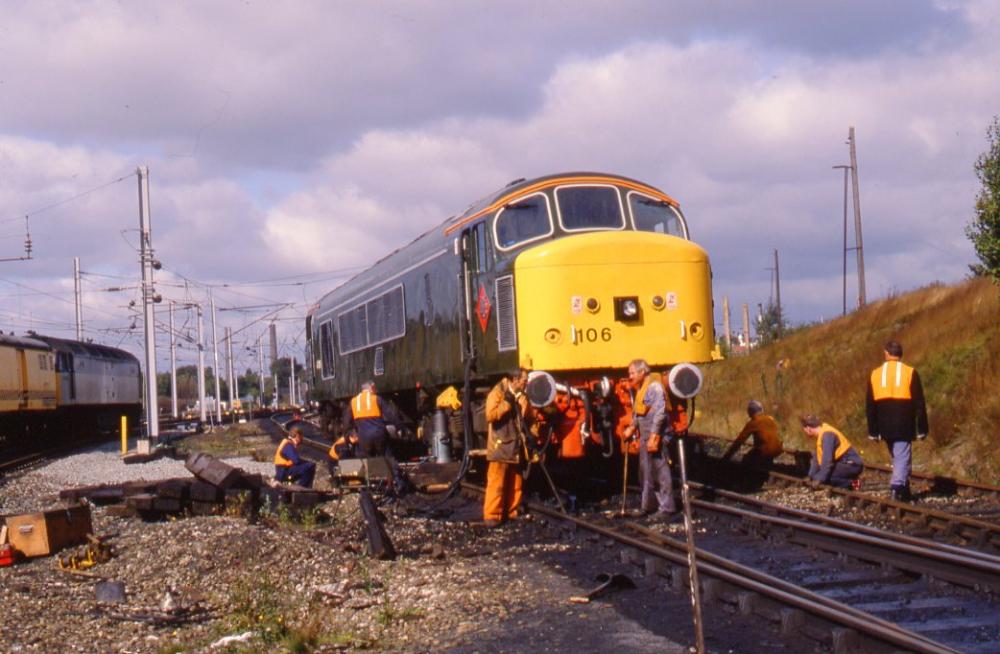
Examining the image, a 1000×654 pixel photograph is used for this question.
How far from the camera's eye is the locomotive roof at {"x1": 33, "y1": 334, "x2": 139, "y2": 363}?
38.3 m

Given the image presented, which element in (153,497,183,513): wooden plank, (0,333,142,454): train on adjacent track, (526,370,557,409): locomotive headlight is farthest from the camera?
(0,333,142,454): train on adjacent track

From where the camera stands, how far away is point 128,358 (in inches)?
2025

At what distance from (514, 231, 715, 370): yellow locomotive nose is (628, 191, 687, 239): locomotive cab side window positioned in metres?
0.95

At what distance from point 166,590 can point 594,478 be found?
23.9 feet

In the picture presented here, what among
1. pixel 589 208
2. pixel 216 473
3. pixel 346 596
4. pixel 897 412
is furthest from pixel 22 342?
pixel 346 596

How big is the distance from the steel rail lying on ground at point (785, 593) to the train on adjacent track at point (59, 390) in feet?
80.4

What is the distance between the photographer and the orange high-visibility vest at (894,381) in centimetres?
1267

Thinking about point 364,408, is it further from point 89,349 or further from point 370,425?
point 89,349

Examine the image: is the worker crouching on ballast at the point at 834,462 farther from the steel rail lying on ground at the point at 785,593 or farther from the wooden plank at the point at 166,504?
the wooden plank at the point at 166,504

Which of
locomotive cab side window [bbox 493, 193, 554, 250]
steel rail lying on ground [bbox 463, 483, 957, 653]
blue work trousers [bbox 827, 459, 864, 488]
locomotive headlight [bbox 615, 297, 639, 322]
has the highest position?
locomotive cab side window [bbox 493, 193, 554, 250]

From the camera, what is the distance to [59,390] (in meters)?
37.8

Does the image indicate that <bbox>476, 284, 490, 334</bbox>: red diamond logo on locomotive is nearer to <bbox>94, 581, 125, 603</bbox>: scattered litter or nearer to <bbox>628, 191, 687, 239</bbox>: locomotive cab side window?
<bbox>628, 191, 687, 239</bbox>: locomotive cab side window

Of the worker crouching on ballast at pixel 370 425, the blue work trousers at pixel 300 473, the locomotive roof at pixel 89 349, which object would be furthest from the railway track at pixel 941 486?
the locomotive roof at pixel 89 349

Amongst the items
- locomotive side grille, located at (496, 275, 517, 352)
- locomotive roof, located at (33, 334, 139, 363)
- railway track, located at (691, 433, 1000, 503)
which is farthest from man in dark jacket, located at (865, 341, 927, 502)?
locomotive roof, located at (33, 334, 139, 363)
